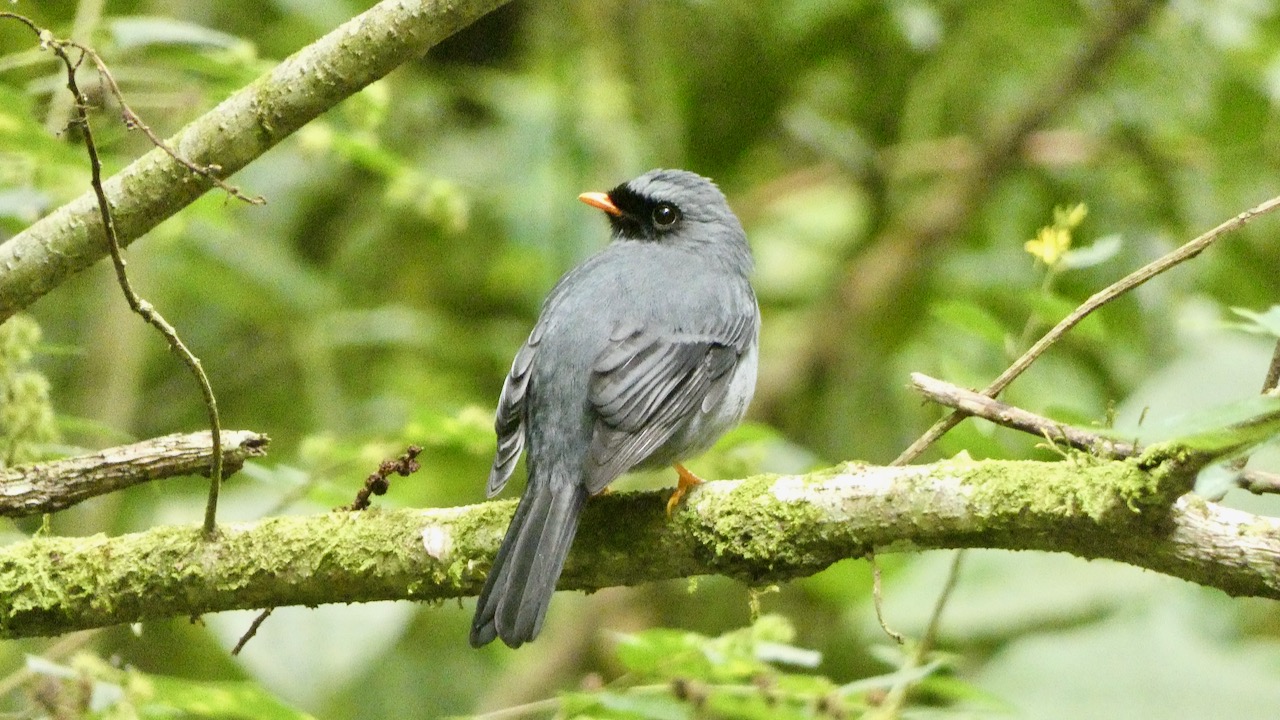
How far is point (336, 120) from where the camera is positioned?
596 cm

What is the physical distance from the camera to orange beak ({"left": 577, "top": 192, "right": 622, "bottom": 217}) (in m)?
4.70

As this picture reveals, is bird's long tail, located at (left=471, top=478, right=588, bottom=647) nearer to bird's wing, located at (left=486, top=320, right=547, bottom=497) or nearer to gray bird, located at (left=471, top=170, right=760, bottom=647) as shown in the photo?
gray bird, located at (left=471, top=170, right=760, bottom=647)

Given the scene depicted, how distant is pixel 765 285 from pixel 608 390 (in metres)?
5.02

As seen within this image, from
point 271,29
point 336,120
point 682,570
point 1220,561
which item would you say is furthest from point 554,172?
point 1220,561

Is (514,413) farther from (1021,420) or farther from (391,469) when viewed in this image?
(1021,420)

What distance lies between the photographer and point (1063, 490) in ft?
8.42

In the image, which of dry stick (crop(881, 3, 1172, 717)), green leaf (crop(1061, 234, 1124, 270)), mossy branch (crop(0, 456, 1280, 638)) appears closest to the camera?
mossy branch (crop(0, 456, 1280, 638))

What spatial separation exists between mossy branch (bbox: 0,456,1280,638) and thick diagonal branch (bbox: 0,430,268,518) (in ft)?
0.56

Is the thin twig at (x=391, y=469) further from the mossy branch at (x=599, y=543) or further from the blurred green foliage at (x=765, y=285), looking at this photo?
the blurred green foliage at (x=765, y=285)

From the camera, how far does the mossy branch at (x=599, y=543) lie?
2623 mm

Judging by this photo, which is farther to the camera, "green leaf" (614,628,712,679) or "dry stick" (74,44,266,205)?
"green leaf" (614,628,712,679)

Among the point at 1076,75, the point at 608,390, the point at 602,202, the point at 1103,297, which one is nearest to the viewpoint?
the point at 1103,297

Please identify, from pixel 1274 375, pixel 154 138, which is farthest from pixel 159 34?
pixel 1274 375

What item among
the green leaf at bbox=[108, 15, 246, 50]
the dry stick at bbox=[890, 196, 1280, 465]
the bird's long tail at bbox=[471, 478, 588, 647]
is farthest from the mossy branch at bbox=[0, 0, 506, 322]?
the dry stick at bbox=[890, 196, 1280, 465]
